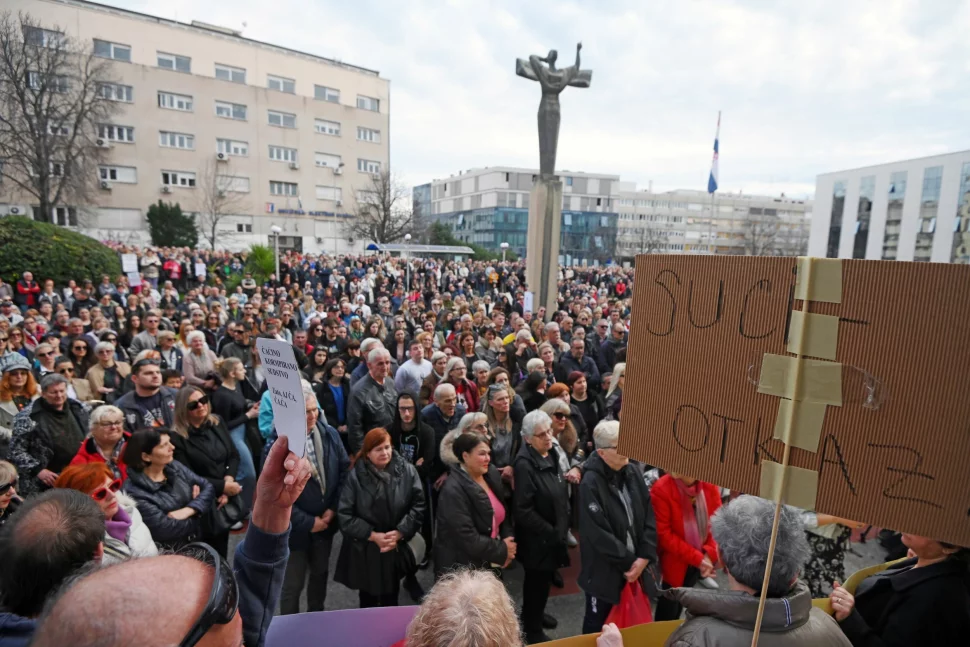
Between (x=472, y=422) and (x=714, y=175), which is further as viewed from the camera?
(x=714, y=175)

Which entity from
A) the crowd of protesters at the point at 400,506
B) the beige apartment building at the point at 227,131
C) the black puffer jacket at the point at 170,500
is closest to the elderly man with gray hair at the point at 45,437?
the crowd of protesters at the point at 400,506

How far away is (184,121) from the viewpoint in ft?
141

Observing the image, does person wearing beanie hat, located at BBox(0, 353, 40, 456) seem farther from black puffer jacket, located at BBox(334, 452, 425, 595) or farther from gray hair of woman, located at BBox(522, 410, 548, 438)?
gray hair of woman, located at BBox(522, 410, 548, 438)

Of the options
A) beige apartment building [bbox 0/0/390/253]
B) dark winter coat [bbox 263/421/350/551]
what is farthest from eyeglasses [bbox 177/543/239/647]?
beige apartment building [bbox 0/0/390/253]

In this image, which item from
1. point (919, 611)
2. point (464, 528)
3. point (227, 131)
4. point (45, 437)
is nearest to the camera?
point (919, 611)

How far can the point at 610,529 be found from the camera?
3297 mm

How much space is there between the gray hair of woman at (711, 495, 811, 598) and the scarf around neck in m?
1.41

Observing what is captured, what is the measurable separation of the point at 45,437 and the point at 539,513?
368 centimetres

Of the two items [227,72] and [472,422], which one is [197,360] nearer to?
[472,422]

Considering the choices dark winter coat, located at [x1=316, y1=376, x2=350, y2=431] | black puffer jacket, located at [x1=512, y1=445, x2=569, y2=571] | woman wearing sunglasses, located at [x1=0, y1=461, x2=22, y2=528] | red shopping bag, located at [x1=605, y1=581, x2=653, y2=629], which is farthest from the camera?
dark winter coat, located at [x1=316, y1=376, x2=350, y2=431]

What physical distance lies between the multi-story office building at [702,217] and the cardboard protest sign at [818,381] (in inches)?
3652

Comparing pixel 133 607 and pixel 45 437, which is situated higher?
pixel 133 607

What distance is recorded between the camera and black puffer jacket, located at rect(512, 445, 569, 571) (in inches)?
147

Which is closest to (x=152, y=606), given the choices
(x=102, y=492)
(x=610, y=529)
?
(x=102, y=492)
